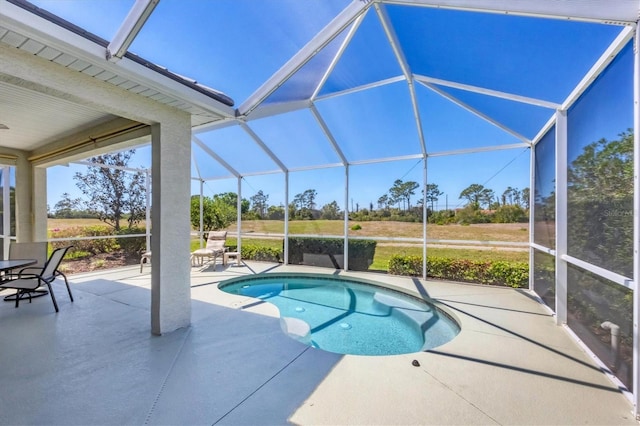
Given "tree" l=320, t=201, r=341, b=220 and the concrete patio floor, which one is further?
"tree" l=320, t=201, r=341, b=220

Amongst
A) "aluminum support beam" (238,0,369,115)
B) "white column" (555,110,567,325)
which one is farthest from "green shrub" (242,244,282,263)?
"white column" (555,110,567,325)

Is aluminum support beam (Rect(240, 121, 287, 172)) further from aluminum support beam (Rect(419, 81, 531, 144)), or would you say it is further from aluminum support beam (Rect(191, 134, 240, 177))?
aluminum support beam (Rect(419, 81, 531, 144))

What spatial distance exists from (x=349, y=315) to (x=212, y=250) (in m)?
5.27

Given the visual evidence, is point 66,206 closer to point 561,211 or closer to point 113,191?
point 113,191

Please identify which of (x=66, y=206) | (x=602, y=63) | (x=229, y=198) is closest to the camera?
(x=602, y=63)

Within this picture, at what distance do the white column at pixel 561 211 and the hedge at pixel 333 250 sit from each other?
4.86 meters

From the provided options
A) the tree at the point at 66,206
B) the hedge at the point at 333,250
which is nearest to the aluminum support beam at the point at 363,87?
the hedge at the point at 333,250

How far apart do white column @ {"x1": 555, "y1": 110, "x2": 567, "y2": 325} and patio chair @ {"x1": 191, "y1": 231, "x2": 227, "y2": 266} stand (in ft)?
26.7

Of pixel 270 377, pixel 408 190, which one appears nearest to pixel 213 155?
pixel 408 190

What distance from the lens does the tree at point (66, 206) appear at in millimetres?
9008

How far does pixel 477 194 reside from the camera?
24.3ft

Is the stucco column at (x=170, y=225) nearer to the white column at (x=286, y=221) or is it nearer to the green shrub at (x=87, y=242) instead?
the white column at (x=286, y=221)

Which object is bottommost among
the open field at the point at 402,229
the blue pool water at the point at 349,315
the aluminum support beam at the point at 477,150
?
the blue pool water at the point at 349,315

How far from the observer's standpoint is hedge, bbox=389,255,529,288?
661 centimetres
